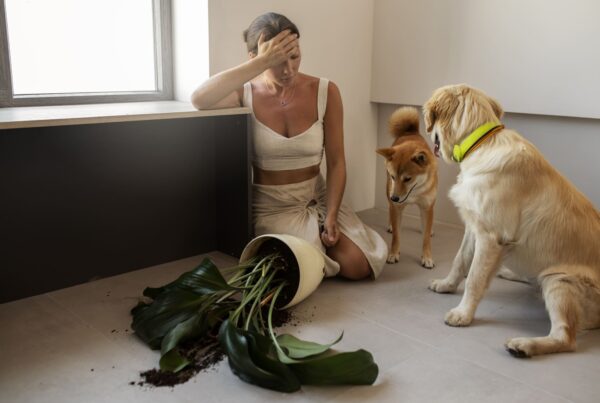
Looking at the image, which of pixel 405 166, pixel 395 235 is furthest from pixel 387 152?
pixel 395 235

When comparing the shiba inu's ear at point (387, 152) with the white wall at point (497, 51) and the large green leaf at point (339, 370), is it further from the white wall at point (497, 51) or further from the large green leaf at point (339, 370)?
the large green leaf at point (339, 370)

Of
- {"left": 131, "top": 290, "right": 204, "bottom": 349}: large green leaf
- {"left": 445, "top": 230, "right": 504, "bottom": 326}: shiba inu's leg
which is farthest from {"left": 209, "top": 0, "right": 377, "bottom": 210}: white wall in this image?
{"left": 445, "top": 230, "right": 504, "bottom": 326}: shiba inu's leg

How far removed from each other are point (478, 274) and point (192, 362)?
3.60ft

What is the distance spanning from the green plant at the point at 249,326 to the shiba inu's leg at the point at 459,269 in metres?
0.67

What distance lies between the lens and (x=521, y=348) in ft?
6.84

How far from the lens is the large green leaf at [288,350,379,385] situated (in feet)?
6.08

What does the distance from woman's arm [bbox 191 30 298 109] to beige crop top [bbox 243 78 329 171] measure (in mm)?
217

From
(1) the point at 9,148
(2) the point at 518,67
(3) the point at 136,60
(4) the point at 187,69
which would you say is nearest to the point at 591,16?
(2) the point at 518,67

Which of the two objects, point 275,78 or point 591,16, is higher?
point 591,16

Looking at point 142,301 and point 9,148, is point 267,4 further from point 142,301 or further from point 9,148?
point 142,301

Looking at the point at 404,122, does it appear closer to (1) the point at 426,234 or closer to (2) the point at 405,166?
(2) the point at 405,166

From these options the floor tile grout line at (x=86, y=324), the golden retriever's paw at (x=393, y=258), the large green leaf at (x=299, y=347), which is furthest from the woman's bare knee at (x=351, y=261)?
the floor tile grout line at (x=86, y=324)

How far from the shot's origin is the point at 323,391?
1.86 meters

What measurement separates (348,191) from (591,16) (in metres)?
1.68
